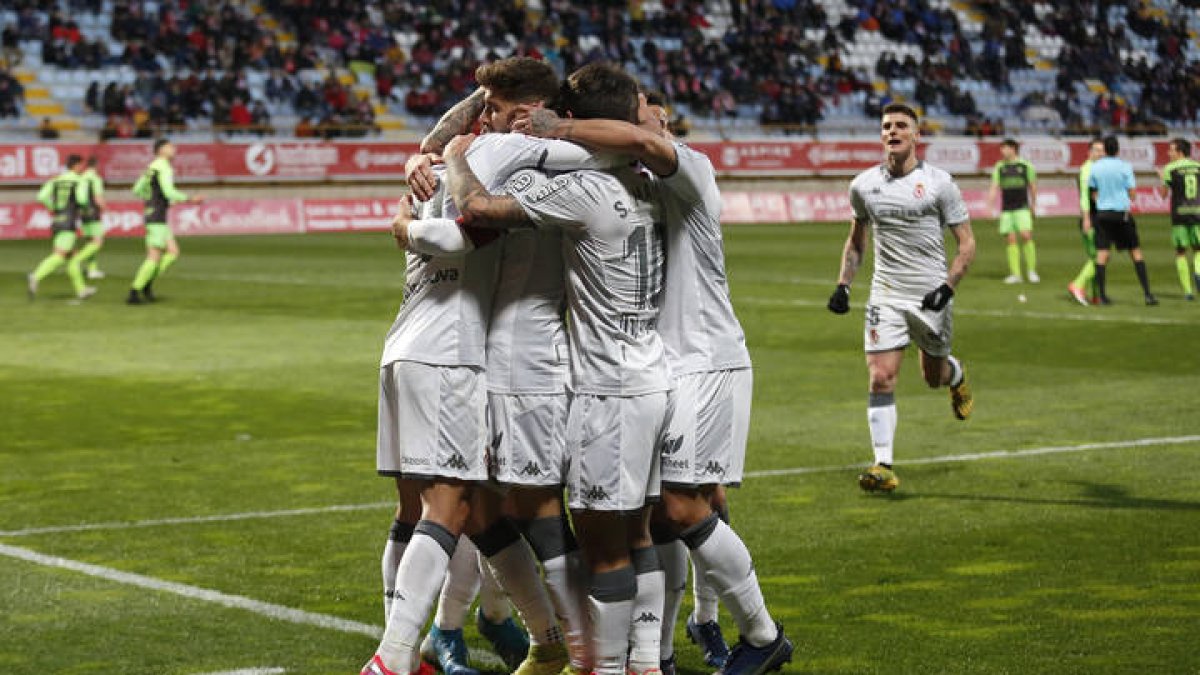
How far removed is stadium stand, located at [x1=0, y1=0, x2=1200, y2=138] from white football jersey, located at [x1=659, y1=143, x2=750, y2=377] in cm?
3716

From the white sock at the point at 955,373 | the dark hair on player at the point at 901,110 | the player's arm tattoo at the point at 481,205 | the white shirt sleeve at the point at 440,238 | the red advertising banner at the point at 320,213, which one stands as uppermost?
the player's arm tattoo at the point at 481,205

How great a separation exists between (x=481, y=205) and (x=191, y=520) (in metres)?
4.74

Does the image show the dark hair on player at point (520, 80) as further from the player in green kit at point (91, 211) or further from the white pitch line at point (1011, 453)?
the player in green kit at point (91, 211)

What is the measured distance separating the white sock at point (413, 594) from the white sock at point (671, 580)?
816 mm

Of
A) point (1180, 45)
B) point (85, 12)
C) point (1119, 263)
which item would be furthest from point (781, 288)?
point (1180, 45)

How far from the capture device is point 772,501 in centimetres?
1038

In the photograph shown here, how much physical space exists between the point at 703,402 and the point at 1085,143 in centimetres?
5004

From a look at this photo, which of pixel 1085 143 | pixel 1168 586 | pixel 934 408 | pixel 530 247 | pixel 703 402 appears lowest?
pixel 1085 143

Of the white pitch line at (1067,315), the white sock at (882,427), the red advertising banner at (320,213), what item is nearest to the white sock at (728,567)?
the white sock at (882,427)

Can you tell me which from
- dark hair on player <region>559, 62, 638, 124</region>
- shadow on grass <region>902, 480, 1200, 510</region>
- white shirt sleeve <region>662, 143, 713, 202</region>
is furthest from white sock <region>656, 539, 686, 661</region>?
shadow on grass <region>902, 480, 1200, 510</region>

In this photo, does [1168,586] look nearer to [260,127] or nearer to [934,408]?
[934,408]

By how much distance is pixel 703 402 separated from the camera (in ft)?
20.3

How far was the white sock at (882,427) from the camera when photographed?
10.7 m

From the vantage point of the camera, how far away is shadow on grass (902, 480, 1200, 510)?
10148 millimetres
